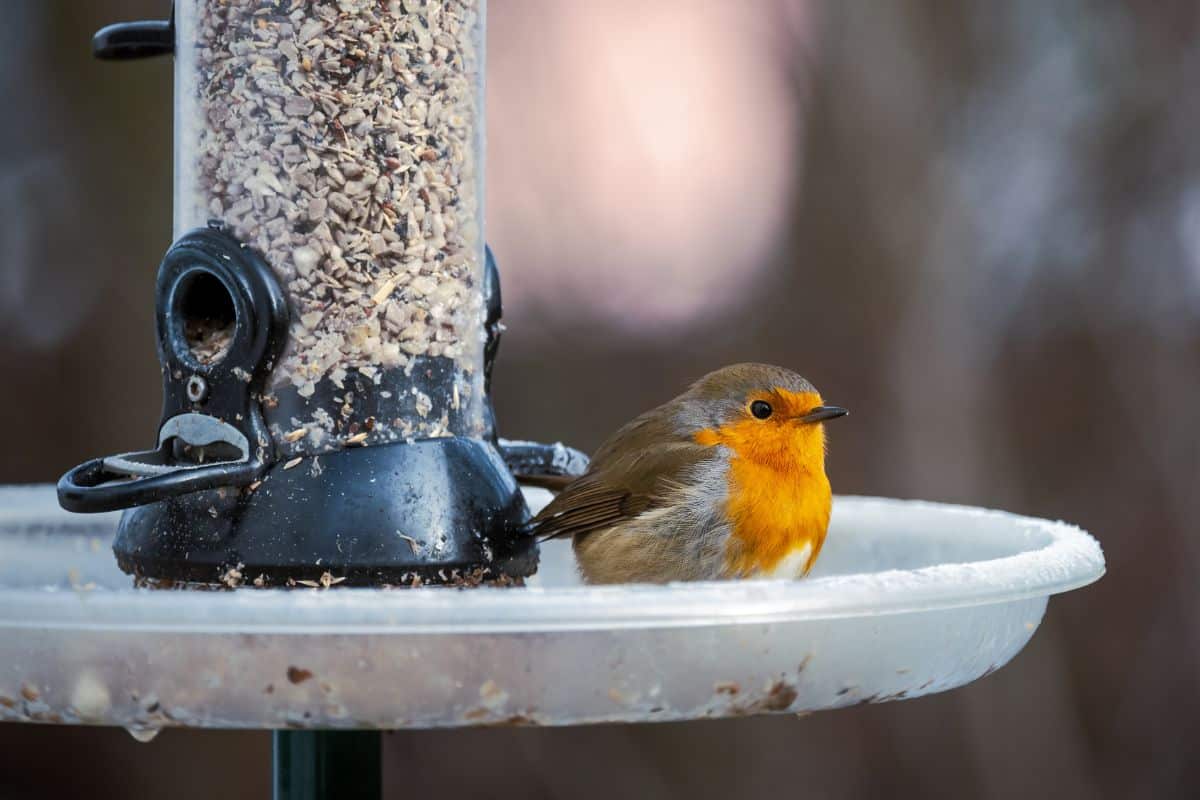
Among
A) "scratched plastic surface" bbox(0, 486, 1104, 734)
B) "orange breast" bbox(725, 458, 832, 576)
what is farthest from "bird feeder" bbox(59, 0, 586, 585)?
"scratched plastic surface" bbox(0, 486, 1104, 734)

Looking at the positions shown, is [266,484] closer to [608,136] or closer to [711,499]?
[711,499]

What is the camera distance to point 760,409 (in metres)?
3.09

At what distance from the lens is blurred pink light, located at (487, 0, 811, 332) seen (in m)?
6.07

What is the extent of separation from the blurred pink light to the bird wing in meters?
3.20

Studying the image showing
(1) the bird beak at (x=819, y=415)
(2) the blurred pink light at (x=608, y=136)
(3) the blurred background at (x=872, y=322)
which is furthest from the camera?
(3) the blurred background at (x=872, y=322)

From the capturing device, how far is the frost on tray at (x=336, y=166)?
8.05ft

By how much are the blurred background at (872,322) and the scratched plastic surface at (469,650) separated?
15.0 ft

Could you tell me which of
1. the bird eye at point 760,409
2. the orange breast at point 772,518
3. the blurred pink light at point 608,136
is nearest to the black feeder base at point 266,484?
the orange breast at point 772,518

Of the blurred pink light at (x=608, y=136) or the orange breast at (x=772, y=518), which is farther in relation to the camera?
the blurred pink light at (x=608, y=136)

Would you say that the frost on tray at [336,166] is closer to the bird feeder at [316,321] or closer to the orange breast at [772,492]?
the bird feeder at [316,321]

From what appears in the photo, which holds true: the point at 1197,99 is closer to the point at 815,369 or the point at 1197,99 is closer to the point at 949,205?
the point at 949,205

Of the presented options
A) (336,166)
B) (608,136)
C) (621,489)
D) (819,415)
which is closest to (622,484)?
(621,489)

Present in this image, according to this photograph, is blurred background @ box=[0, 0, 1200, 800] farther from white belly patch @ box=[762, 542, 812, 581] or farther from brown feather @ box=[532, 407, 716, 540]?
white belly patch @ box=[762, 542, 812, 581]

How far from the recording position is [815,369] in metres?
6.71
